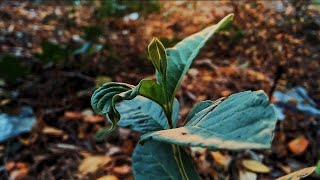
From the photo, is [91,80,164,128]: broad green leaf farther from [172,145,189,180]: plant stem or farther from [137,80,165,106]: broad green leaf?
[172,145,189,180]: plant stem

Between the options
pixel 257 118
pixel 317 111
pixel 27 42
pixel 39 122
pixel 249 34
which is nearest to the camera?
pixel 257 118

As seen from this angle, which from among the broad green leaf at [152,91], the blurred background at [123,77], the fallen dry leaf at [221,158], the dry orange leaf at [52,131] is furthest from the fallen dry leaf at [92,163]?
the broad green leaf at [152,91]

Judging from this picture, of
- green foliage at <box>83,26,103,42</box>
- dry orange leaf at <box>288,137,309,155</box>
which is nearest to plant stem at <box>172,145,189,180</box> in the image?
dry orange leaf at <box>288,137,309,155</box>

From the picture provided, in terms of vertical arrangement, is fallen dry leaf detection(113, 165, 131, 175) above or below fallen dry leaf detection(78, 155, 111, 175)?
below

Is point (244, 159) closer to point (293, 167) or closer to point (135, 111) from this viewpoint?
point (293, 167)

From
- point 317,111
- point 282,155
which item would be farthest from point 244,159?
point 317,111

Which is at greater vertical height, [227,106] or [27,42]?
[227,106]
